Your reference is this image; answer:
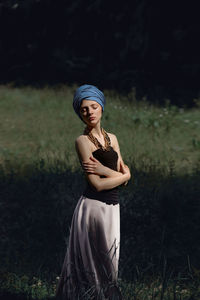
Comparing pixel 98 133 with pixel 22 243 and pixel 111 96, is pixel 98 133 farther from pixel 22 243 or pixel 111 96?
pixel 111 96

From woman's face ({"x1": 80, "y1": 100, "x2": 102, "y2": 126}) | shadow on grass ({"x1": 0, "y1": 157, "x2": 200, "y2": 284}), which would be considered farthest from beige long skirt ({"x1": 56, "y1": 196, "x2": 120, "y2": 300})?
shadow on grass ({"x1": 0, "y1": 157, "x2": 200, "y2": 284})

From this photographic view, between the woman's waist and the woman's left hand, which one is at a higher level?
the woman's left hand

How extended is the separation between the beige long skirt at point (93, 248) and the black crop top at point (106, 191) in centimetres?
3

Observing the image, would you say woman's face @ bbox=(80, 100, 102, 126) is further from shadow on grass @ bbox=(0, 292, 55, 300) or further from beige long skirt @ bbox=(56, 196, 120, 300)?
shadow on grass @ bbox=(0, 292, 55, 300)

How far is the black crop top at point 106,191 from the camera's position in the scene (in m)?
3.28

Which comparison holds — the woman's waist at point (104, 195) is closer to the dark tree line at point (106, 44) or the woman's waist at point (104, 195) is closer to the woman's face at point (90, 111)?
the woman's face at point (90, 111)

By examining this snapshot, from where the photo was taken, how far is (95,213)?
3.35 metres

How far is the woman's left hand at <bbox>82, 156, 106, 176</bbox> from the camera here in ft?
10.6

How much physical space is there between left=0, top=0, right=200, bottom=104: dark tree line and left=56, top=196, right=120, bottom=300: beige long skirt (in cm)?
819

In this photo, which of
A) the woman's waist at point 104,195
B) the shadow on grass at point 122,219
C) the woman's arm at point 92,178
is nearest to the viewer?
the woman's arm at point 92,178

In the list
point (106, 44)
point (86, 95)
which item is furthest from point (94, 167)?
point (106, 44)

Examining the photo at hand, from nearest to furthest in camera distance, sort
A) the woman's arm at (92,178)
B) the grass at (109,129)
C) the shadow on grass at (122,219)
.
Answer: the woman's arm at (92,178) < the shadow on grass at (122,219) < the grass at (109,129)

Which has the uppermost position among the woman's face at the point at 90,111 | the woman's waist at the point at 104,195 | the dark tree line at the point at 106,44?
the dark tree line at the point at 106,44

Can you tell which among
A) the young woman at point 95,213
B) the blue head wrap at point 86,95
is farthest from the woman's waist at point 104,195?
the blue head wrap at point 86,95
